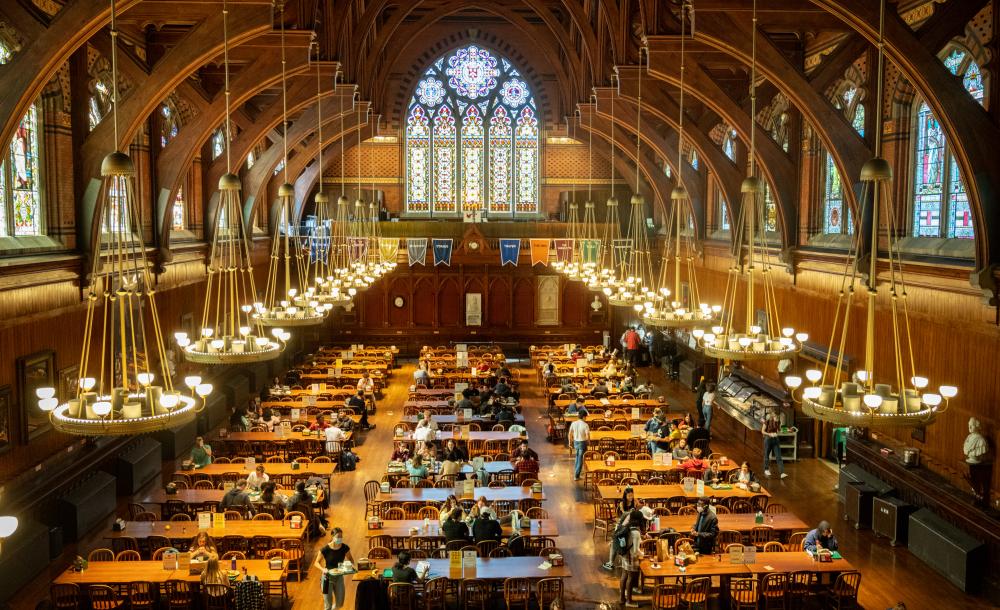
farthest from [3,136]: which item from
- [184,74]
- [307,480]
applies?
[307,480]

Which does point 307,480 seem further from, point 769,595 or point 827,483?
point 827,483

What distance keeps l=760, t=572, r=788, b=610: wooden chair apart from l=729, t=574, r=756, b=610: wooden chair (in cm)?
15

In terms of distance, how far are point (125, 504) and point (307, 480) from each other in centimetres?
374

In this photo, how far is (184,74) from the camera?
48.5 ft

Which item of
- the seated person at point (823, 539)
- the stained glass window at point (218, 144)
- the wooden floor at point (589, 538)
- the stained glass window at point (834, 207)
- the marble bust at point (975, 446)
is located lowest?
the wooden floor at point (589, 538)

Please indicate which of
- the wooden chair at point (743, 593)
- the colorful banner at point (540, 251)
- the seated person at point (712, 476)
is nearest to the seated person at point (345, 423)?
the seated person at point (712, 476)

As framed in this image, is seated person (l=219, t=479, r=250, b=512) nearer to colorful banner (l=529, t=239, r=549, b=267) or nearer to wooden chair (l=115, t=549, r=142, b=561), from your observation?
wooden chair (l=115, t=549, r=142, b=561)

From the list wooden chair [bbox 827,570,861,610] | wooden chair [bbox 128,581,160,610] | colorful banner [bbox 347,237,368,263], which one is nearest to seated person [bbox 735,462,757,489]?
wooden chair [bbox 827,570,861,610]

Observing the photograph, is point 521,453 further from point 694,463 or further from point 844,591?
point 844,591

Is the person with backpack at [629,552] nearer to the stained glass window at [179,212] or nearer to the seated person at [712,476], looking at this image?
the seated person at [712,476]

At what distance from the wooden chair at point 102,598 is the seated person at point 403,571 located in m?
3.22

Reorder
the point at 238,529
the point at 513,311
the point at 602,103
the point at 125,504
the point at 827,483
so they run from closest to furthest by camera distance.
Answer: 1. the point at 238,529
2. the point at 125,504
3. the point at 827,483
4. the point at 602,103
5. the point at 513,311

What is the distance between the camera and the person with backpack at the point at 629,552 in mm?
12293

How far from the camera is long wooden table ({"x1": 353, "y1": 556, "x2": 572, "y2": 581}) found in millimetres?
11141
